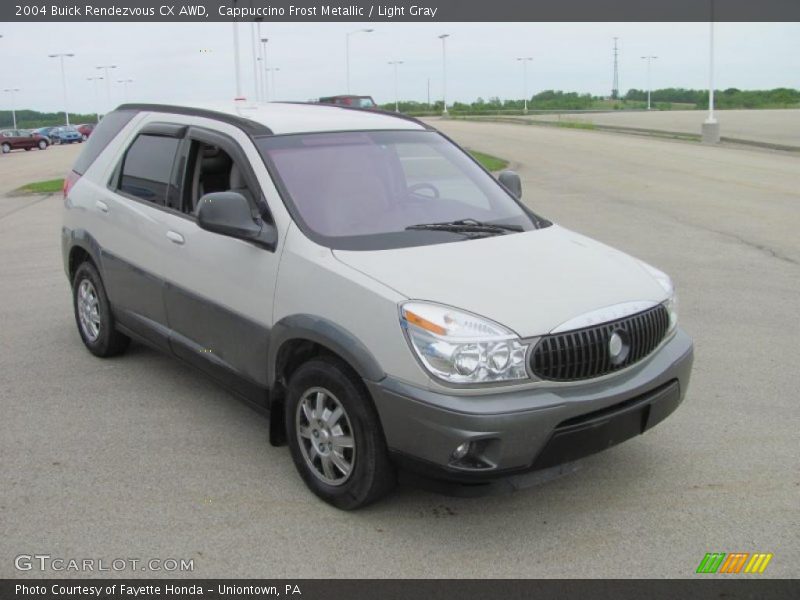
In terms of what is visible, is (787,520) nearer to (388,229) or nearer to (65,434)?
(388,229)

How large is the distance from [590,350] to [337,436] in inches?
47.8

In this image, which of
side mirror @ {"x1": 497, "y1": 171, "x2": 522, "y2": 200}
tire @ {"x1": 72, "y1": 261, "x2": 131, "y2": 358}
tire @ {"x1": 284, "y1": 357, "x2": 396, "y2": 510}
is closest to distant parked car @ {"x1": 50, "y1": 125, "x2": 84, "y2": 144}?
tire @ {"x1": 72, "y1": 261, "x2": 131, "y2": 358}

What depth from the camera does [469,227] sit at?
4.49 m

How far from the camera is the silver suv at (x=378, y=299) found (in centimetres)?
350

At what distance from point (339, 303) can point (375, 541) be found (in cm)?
107

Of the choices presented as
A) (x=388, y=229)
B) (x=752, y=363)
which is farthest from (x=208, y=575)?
(x=752, y=363)

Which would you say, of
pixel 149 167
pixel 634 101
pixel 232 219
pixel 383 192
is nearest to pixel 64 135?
pixel 149 167

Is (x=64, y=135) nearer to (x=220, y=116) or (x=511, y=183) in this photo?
(x=220, y=116)

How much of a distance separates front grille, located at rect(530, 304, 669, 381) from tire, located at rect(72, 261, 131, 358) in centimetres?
366

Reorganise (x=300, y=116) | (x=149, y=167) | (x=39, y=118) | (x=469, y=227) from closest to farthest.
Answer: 1. (x=469, y=227)
2. (x=300, y=116)
3. (x=149, y=167)
4. (x=39, y=118)

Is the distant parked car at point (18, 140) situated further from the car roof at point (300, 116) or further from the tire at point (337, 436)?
the tire at point (337, 436)

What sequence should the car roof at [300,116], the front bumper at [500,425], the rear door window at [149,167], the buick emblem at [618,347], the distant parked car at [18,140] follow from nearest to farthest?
the front bumper at [500,425]
the buick emblem at [618,347]
the car roof at [300,116]
the rear door window at [149,167]
the distant parked car at [18,140]

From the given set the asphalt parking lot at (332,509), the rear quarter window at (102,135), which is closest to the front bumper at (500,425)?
the asphalt parking lot at (332,509)

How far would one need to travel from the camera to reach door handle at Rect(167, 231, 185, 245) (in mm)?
4949
